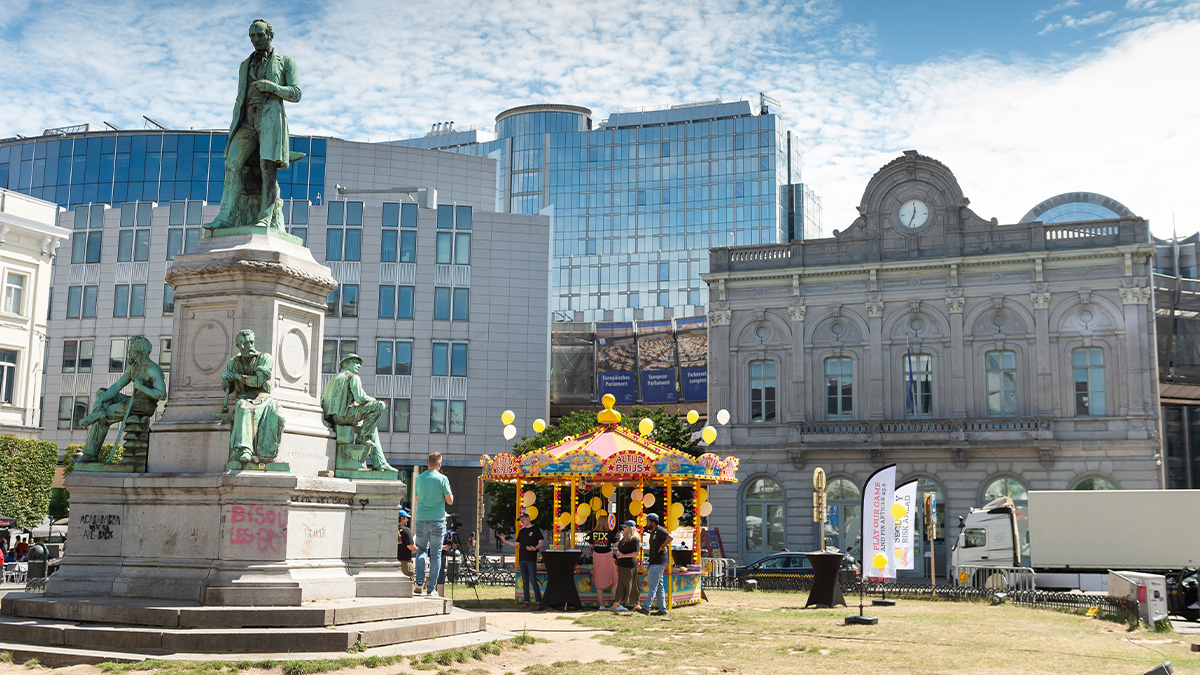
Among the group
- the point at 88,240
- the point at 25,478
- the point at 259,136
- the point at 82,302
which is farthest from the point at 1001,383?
the point at 88,240

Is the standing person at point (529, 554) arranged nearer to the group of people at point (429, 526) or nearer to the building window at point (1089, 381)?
the group of people at point (429, 526)

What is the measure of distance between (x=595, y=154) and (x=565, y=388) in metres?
39.3

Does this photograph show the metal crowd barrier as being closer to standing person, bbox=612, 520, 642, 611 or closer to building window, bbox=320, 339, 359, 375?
standing person, bbox=612, 520, 642, 611

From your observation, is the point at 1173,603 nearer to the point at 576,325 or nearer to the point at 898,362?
the point at 898,362

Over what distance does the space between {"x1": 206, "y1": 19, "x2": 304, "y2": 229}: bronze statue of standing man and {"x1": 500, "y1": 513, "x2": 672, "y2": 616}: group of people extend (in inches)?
347

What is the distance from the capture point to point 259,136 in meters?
14.4

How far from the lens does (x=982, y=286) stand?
4166 centimetres

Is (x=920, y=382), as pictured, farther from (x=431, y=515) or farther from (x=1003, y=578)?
(x=431, y=515)

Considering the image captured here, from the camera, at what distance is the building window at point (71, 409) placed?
170 ft

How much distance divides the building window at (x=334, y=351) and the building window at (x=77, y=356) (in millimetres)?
11506

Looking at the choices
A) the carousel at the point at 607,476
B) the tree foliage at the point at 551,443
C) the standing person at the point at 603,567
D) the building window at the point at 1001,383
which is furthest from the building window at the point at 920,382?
the standing person at the point at 603,567

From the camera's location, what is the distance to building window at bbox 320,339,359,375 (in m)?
49.5

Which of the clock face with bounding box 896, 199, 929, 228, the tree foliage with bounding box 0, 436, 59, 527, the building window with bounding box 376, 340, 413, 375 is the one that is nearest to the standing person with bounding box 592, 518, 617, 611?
the tree foliage with bounding box 0, 436, 59, 527

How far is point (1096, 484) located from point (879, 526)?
873 inches
